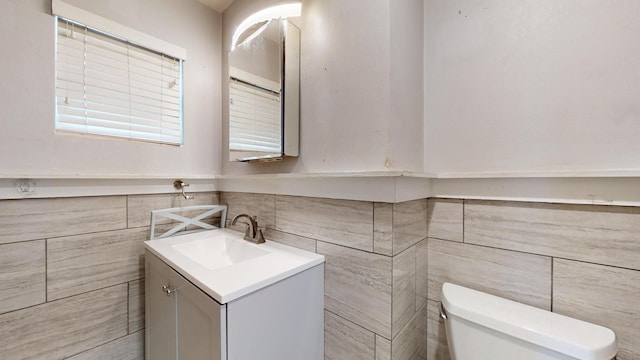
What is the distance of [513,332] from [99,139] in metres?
1.81

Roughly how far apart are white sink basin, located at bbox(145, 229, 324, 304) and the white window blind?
1.98 ft

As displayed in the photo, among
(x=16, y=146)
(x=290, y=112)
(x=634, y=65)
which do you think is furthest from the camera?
(x=290, y=112)

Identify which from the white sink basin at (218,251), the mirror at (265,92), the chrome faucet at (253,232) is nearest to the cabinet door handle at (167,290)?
the white sink basin at (218,251)

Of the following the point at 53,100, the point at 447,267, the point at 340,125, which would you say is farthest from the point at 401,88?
the point at 53,100

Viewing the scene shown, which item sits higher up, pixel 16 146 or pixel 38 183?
pixel 16 146

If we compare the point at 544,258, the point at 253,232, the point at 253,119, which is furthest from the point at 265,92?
the point at 544,258

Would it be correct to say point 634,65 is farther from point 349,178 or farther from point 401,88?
point 349,178

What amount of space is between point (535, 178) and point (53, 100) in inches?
75.9

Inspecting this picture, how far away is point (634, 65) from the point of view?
699 millimetres

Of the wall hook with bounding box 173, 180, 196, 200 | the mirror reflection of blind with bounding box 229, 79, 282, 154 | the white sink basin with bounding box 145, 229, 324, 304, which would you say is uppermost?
the mirror reflection of blind with bounding box 229, 79, 282, 154

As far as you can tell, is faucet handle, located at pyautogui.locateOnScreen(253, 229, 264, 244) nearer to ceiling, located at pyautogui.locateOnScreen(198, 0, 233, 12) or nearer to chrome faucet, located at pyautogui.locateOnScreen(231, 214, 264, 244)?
chrome faucet, located at pyautogui.locateOnScreen(231, 214, 264, 244)

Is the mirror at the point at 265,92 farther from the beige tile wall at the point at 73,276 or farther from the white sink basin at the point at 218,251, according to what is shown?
the beige tile wall at the point at 73,276

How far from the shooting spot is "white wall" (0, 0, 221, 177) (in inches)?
38.5

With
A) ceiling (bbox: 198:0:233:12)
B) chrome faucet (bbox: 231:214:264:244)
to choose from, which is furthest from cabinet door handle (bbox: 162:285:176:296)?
ceiling (bbox: 198:0:233:12)
